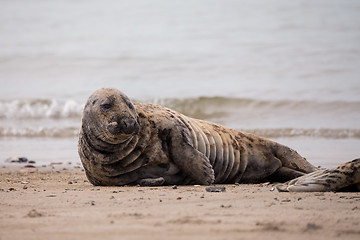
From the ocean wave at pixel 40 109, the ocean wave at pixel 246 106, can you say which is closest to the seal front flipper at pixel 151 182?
the ocean wave at pixel 246 106

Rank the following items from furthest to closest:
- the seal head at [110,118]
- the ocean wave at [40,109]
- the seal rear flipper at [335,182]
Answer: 1. the ocean wave at [40,109]
2. the seal head at [110,118]
3. the seal rear flipper at [335,182]

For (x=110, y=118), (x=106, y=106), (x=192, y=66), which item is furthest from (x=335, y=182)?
(x=192, y=66)

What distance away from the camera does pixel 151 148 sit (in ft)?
20.9

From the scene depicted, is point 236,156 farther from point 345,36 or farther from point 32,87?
point 345,36

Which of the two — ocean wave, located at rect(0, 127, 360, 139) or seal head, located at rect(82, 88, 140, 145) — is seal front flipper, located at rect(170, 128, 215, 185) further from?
ocean wave, located at rect(0, 127, 360, 139)

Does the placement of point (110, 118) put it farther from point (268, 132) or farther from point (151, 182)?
point (268, 132)

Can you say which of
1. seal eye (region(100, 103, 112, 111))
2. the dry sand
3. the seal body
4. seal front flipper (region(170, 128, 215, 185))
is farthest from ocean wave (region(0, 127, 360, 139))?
the dry sand

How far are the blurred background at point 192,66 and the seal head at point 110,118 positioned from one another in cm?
348

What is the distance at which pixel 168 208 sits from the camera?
4336 mm

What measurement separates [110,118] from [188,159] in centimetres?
97

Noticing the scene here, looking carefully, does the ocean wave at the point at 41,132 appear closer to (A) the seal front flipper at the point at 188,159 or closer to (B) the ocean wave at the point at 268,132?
(B) the ocean wave at the point at 268,132

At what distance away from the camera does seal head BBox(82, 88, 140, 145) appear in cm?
588

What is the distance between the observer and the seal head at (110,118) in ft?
19.3

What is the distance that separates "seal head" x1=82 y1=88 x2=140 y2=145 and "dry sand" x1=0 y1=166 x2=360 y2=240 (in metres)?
0.59
